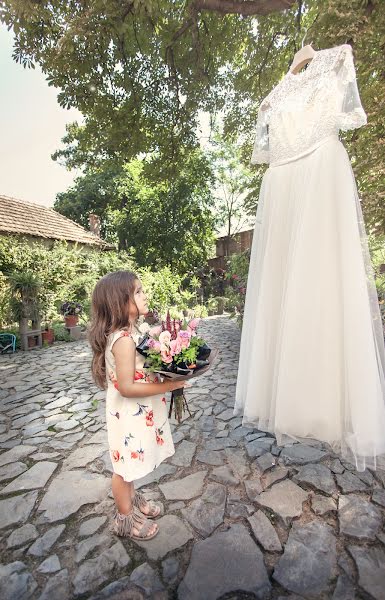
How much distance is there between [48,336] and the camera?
331 inches

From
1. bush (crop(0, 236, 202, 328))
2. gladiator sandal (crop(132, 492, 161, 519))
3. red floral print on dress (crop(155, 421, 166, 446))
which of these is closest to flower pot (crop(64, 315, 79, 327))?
bush (crop(0, 236, 202, 328))

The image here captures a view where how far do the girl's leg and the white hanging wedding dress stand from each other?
1.09 meters

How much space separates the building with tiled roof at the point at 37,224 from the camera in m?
11.6

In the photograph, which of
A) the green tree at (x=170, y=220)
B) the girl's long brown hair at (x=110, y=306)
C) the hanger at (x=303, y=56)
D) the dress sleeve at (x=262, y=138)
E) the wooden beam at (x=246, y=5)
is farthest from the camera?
the green tree at (x=170, y=220)

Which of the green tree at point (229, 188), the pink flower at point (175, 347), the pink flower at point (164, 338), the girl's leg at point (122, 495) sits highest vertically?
the green tree at point (229, 188)

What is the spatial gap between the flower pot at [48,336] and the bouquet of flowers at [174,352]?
750cm

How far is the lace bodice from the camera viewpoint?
2.04m

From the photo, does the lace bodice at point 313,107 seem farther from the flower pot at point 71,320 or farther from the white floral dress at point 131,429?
the flower pot at point 71,320

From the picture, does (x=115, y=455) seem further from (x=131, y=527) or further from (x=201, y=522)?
(x=201, y=522)

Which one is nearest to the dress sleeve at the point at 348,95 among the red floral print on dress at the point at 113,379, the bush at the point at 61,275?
the red floral print on dress at the point at 113,379

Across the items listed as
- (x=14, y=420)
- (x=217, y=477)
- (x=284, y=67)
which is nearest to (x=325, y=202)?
(x=217, y=477)

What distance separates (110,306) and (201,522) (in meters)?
1.52

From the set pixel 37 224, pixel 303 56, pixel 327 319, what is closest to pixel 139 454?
pixel 327 319

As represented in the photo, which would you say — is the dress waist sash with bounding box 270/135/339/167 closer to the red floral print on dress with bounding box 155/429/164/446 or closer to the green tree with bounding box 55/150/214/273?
the red floral print on dress with bounding box 155/429/164/446
